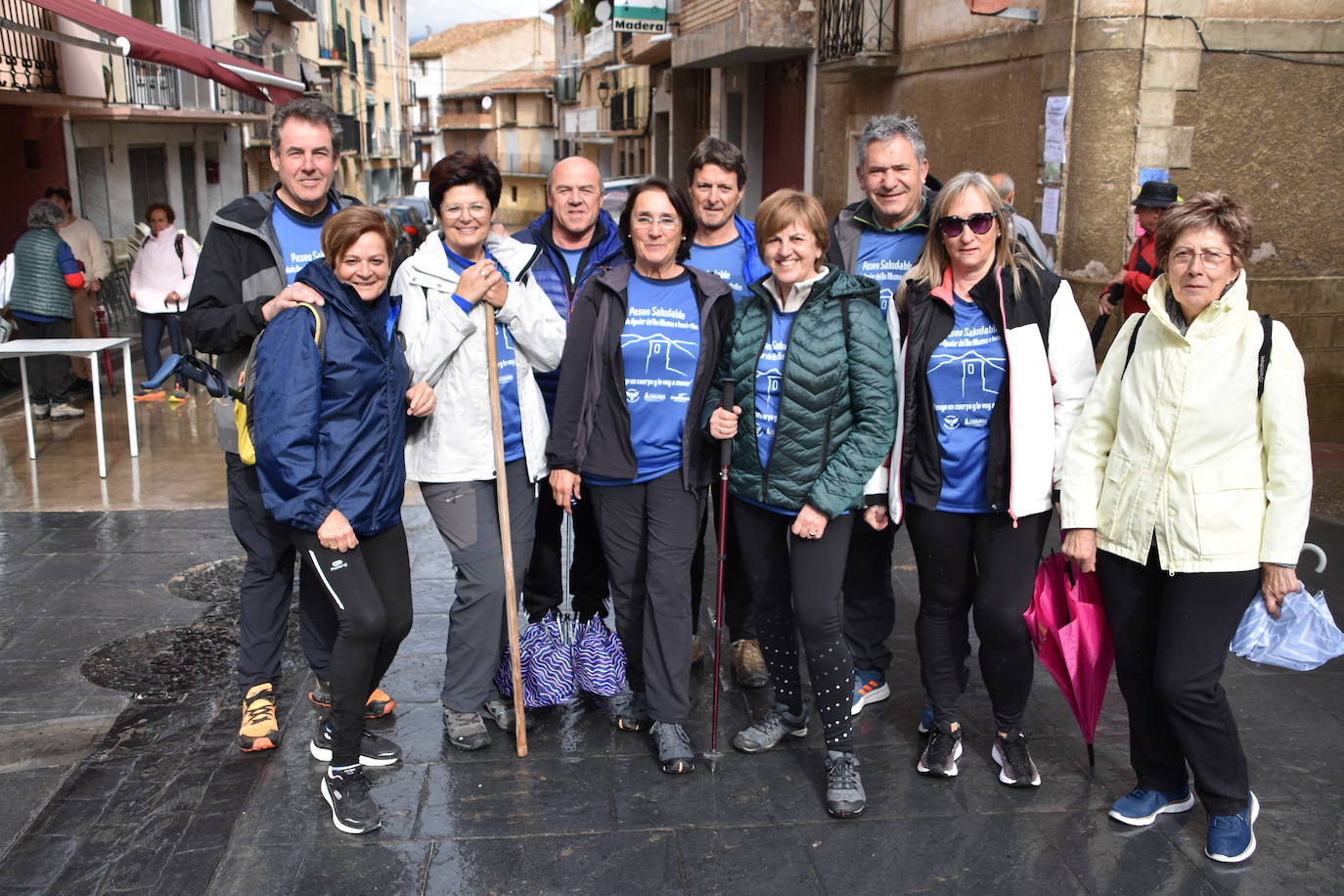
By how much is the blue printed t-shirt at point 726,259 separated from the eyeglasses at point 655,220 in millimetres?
516

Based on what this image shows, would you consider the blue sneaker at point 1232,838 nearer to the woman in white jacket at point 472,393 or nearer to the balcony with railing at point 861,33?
the woman in white jacket at point 472,393

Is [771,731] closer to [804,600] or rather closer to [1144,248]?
[804,600]

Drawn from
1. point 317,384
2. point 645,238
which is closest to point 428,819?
point 317,384

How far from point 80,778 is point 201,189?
1926 cm

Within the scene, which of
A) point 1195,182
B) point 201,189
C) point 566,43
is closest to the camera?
point 1195,182

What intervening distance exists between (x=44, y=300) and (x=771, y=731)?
7.58m

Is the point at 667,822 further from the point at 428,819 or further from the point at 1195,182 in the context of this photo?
the point at 1195,182

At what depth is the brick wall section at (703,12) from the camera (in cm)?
1666

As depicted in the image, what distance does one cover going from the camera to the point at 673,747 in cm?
378

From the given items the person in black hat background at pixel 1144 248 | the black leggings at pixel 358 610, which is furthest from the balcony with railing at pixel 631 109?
the black leggings at pixel 358 610

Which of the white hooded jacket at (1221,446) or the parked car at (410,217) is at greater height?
the parked car at (410,217)

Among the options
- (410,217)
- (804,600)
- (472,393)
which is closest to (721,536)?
(804,600)

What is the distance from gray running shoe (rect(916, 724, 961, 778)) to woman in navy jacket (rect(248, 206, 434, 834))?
1.70 meters

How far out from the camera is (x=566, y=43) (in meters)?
55.3
